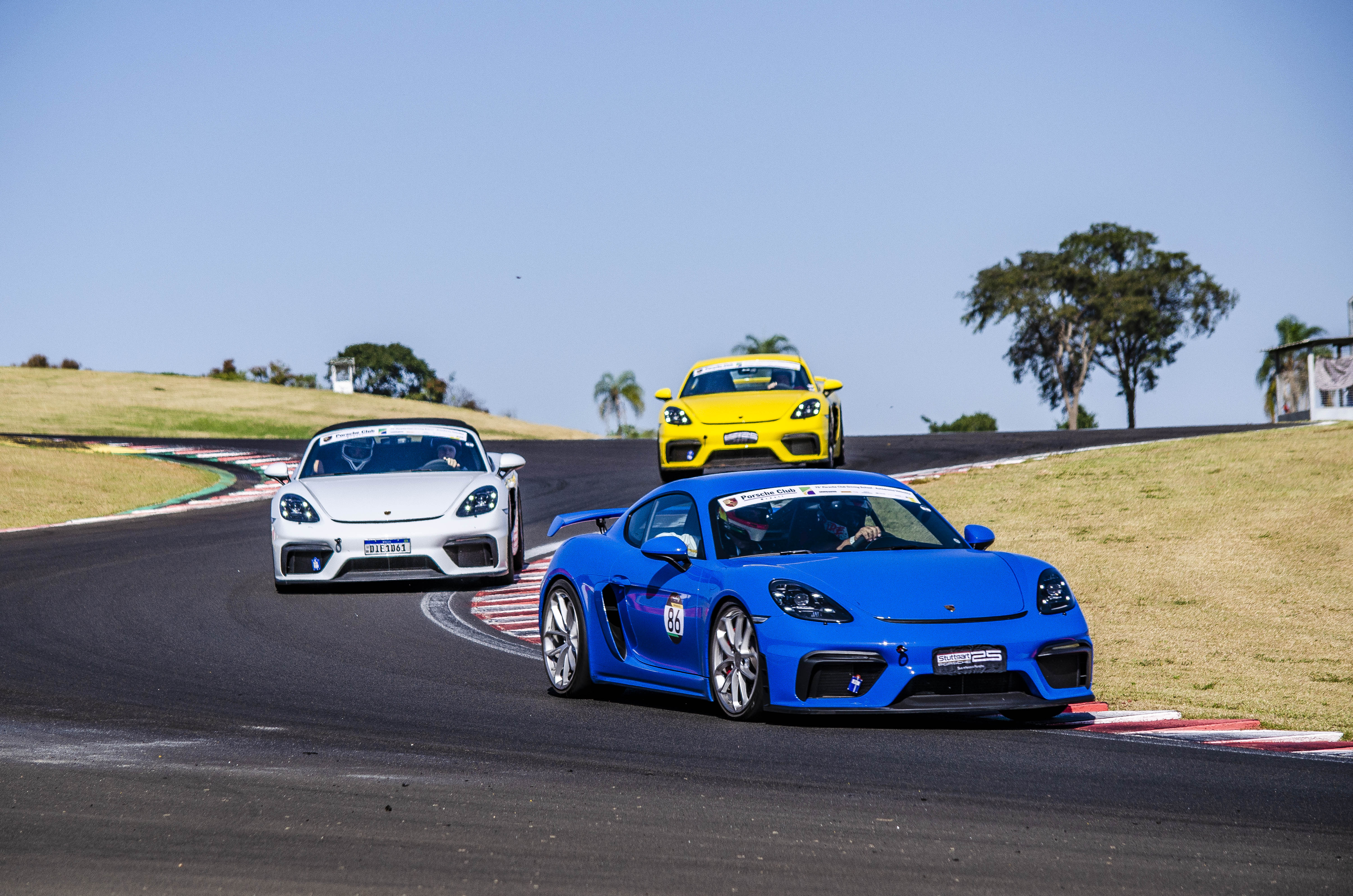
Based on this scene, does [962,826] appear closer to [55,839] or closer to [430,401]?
[55,839]

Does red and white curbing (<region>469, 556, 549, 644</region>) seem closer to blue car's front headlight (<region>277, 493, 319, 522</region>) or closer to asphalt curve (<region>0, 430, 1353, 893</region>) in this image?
blue car's front headlight (<region>277, 493, 319, 522</region>)

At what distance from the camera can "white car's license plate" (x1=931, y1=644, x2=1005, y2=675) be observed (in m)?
6.78

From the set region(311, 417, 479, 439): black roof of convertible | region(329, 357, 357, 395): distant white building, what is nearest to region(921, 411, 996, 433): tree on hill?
region(329, 357, 357, 395): distant white building

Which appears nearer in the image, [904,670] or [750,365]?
[904,670]

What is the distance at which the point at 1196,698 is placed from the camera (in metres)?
8.79

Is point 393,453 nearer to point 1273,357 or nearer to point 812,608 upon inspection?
point 812,608

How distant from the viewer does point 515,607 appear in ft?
41.9

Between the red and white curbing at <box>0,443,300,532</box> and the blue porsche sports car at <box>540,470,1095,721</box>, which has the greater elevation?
the red and white curbing at <box>0,443,300,532</box>

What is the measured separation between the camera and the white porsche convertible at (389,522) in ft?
40.8

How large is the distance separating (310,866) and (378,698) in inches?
140

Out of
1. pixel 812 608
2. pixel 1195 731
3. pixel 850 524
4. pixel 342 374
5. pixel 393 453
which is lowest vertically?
pixel 1195 731

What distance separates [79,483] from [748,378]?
510 inches

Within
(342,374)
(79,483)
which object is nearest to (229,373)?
(342,374)

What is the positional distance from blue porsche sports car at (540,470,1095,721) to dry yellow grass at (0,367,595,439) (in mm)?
36662
